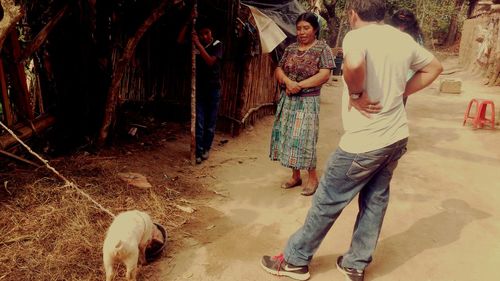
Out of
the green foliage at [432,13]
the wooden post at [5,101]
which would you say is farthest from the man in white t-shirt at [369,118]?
the green foliage at [432,13]

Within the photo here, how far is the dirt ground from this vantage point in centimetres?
285

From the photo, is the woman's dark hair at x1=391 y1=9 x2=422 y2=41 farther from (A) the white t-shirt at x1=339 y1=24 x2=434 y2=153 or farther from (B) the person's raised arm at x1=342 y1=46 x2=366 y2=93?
(B) the person's raised arm at x1=342 y1=46 x2=366 y2=93

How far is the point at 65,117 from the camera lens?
4.78 meters

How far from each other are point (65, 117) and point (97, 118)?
1.20ft

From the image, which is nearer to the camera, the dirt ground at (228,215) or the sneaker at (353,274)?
the sneaker at (353,274)

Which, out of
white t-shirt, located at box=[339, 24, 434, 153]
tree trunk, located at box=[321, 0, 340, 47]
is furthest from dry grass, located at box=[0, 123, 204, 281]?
tree trunk, located at box=[321, 0, 340, 47]

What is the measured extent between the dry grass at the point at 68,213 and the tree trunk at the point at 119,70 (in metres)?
0.45

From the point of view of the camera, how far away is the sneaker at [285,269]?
2.72 meters

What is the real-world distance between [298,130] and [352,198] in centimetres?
153

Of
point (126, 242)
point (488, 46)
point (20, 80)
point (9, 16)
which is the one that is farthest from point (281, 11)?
point (488, 46)

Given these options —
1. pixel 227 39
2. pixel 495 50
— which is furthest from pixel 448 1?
pixel 227 39

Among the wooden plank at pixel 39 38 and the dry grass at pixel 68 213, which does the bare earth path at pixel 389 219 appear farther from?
the wooden plank at pixel 39 38

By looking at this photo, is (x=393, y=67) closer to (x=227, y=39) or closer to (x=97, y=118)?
(x=97, y=118)

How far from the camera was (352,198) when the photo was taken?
248 centimetres
